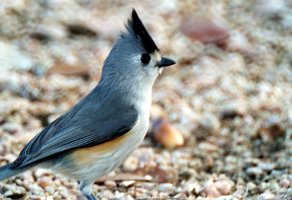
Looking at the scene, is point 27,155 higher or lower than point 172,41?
lower

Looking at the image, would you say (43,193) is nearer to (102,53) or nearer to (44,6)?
(102,53)

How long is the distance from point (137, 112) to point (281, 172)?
4.27 feet

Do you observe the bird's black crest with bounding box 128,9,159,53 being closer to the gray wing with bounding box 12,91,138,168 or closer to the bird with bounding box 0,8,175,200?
the bird with bounding box 0,8,175,200

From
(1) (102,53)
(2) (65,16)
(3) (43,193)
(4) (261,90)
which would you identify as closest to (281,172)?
(4) (261,90)

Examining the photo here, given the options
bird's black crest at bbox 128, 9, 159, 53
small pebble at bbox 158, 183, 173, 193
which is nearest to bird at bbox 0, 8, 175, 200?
bird's black crest at bbox 128, 9, 159, 53

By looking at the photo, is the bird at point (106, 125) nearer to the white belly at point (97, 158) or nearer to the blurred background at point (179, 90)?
the white belly at point (97, 158)

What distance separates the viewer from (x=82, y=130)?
5.35 metres

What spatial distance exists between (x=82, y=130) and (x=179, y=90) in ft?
6.50

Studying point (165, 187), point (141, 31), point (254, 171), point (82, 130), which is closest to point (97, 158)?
point (82, 130)

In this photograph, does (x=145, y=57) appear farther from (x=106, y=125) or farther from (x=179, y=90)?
(x=179, y=90)

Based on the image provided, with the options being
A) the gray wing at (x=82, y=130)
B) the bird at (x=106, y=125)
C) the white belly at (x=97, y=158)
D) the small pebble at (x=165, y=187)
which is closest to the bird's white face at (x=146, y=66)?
the bird at (x=106, y=125)

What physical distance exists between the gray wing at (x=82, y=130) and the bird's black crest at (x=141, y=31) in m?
0.45

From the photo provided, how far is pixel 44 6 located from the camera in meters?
8.12

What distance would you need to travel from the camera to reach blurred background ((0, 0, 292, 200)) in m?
5.94
